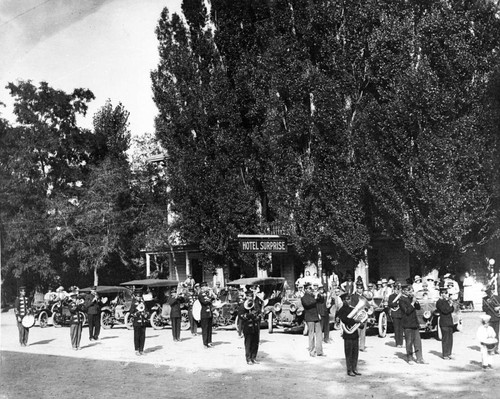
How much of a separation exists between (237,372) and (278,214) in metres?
16.4

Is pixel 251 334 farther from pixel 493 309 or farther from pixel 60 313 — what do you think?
pixel 60 313

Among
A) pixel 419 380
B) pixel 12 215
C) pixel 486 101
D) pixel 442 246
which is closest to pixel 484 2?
pixel 486 101

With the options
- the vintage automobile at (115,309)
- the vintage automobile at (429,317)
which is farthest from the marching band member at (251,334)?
the vintage automobile at (115,309)

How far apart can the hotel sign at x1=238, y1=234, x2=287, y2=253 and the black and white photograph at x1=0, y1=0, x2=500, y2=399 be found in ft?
0.19

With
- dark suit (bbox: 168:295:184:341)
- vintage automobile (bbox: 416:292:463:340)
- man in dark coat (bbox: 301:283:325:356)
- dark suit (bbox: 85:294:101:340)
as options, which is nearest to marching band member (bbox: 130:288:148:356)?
dark suit (bbox: 168:295:184:341)

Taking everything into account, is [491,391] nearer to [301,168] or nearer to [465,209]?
[465,209]

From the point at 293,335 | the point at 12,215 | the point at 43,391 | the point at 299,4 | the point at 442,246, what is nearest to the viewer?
the point at 43,391

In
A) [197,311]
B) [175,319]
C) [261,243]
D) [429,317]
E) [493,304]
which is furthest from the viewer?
[261,243]

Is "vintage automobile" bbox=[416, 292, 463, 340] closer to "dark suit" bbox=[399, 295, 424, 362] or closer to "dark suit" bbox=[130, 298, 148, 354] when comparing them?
"dark suit" bbox=[399, 295, 424, 362]

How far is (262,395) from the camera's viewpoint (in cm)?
1043

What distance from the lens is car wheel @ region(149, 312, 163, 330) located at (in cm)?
2336

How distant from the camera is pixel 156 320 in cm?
2345

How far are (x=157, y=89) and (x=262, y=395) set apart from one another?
2513cm

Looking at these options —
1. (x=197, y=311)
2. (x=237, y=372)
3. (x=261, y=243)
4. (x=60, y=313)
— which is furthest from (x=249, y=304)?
(x=60, y=313)
